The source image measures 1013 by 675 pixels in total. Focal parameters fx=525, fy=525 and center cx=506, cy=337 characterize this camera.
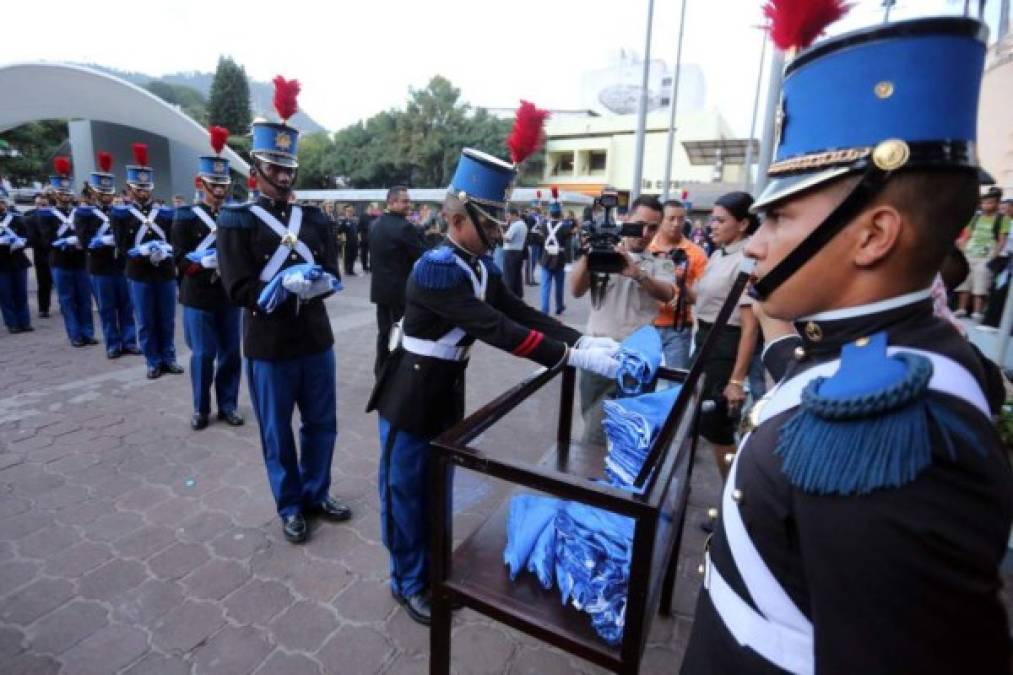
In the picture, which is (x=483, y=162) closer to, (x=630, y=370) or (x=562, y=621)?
(x=630, y=370)

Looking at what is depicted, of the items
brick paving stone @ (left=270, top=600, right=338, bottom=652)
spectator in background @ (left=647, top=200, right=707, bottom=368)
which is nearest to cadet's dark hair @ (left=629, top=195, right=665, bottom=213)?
spectator in background @ (left=647, top=200, right=707, bottom=368)

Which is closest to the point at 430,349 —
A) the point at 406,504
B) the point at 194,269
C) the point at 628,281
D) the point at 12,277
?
the point at 406,504

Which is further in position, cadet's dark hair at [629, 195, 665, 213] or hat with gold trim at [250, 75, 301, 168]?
cadet's dark hair at [629, 195, 665, 213]

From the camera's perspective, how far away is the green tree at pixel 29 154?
27.0 meters

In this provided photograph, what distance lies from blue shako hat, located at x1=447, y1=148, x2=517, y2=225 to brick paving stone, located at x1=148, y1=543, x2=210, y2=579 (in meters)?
2.38

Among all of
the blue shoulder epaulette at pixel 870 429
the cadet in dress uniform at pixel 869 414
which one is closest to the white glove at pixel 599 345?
the cadet in dress uniform at pixel 869 414

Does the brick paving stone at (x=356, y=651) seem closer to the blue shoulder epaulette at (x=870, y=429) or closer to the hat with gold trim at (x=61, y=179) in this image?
the blue shoulder epaulette at (x=870, y=429)

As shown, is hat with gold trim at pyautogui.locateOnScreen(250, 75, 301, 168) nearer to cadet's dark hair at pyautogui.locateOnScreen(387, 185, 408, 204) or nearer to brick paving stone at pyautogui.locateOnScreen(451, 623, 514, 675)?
cadet's dark hair at pyautogui.locateOnScreen(387, 185, 408, 204)

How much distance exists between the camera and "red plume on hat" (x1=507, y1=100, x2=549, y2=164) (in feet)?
8.89

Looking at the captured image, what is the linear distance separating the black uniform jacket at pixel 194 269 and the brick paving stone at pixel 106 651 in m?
2.82

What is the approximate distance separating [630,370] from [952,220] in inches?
54.3

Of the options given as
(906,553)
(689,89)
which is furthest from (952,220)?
(689,89)

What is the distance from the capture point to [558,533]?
1771 mm

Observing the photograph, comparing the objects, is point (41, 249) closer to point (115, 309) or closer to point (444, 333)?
point (115, 309)
